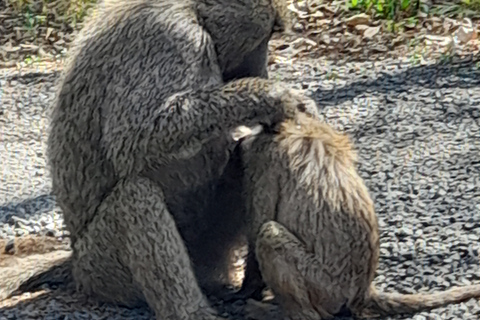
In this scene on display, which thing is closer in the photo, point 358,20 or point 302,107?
point 302,107

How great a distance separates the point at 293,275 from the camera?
484 cm

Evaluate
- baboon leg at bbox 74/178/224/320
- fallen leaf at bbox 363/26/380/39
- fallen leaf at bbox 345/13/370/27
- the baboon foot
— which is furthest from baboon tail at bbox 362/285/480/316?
fallen leaf at bbox 345/13/370/27

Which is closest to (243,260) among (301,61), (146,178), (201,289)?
(201,289)

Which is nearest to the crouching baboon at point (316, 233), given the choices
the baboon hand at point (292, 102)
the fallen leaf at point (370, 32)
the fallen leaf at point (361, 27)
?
the baboon hand at point (292, 102)

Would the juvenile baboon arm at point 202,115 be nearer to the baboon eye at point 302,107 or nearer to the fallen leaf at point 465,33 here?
the baboon eye at point 302,107

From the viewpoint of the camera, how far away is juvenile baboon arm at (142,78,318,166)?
16.3 feet

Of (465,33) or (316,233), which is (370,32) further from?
(316,233)

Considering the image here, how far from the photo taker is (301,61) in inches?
388

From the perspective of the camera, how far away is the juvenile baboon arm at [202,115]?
16.3 ft

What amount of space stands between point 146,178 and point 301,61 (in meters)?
4.99

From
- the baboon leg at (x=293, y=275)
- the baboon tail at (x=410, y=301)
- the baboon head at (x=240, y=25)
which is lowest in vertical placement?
the baboon tail at (x=410, y=301)

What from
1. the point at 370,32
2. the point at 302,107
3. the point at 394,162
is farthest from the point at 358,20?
the point at 302,107

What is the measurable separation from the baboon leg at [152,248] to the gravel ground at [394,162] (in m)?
0.32

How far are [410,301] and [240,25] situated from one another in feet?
5.11
